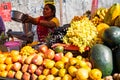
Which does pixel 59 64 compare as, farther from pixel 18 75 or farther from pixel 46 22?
pixel 46 22

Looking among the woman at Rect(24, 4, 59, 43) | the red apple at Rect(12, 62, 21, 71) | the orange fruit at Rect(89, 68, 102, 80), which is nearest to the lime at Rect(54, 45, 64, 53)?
the red apple at Rect(12, 62, 21, 71)

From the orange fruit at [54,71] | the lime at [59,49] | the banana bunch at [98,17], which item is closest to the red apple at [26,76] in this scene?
the orange fruit at [54,71]

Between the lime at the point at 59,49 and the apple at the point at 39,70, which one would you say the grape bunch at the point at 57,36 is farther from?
the apple at the point at 39,70

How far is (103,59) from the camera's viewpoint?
297 centimetres

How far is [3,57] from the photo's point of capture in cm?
348

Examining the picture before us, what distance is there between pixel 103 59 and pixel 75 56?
429 millimetres

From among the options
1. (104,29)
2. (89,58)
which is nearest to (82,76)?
(89,58)

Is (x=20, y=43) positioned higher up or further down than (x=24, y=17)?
further down

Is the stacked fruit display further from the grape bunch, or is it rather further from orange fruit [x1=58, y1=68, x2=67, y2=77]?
the grape bunch

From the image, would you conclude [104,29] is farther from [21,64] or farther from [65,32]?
[21,64]

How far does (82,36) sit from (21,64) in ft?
2.41

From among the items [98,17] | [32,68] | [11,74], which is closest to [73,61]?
[32,68]

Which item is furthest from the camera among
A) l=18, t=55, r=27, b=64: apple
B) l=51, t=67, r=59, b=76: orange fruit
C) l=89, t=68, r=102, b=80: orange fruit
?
l=18, t=55, r=27, b=64: apple

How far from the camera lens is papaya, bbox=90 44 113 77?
2.97 m
